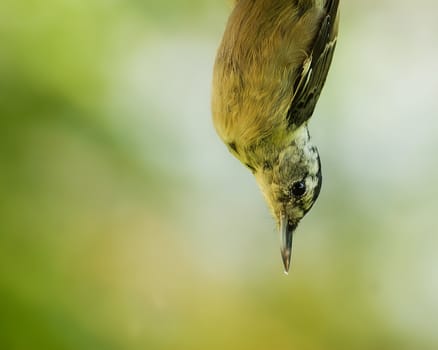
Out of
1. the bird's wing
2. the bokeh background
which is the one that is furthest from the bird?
the bokeh background

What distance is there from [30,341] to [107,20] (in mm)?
797

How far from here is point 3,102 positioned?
1.62 metres

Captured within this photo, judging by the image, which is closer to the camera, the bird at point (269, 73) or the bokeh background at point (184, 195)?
the bird at point (269, 73)

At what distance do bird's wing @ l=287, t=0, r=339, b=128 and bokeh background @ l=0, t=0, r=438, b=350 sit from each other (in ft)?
1.76

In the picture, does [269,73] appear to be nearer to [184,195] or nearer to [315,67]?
[315,67]

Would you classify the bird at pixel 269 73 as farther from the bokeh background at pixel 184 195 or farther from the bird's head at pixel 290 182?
the bokeh background at pixel 184 195

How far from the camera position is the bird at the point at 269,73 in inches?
40.4

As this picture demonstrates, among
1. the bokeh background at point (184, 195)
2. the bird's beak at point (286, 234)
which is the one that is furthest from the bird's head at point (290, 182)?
the bokeh background at point (184, 195)

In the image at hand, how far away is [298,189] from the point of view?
122cm

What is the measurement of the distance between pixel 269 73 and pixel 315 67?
77 millimetres

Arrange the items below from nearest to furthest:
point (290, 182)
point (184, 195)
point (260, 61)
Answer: point (260, 61) → point (290, 182) → point (184, 195)

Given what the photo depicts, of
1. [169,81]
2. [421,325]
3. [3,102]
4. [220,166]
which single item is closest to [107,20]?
[169,81]

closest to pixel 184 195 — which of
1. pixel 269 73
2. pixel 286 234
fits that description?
pixel 286 234

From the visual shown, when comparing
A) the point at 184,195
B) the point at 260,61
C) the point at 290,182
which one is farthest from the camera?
the point at 184,195
